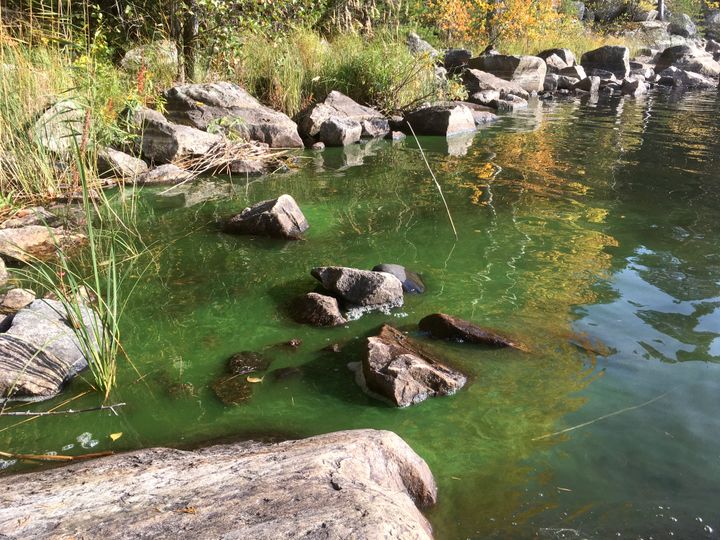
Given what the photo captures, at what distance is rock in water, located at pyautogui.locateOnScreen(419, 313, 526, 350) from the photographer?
329 cm

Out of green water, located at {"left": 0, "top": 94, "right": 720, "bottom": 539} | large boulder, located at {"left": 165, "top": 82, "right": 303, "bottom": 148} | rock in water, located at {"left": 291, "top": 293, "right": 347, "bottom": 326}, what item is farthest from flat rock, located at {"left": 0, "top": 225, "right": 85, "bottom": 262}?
large boulder, located at {"left": 165, "top": 82, "right": 303, "bottom": 148}

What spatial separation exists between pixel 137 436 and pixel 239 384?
0.55 m

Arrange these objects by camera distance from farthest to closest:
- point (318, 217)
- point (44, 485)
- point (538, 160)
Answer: point (538, 160)
point (318, 217)
point (44, 485)

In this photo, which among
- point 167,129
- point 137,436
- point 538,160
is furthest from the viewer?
point 538,160

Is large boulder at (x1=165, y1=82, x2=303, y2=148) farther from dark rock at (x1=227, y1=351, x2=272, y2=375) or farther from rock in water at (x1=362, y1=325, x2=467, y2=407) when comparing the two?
rock in water at (x1=362, y1=325, x2=467, y2=407)

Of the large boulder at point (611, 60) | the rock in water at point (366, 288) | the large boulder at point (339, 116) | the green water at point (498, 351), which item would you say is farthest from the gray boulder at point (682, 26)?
the rock in water at point (366, 288)

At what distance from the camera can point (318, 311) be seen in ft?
11.8

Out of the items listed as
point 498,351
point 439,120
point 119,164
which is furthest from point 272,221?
point 439,120

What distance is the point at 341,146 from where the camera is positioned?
9273 millimetres

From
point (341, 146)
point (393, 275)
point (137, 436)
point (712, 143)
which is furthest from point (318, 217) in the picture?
point (712, 143)

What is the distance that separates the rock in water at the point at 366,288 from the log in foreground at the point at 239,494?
1.57 meters

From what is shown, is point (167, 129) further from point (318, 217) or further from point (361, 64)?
point (361, 64)

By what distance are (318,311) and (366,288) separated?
0.35m

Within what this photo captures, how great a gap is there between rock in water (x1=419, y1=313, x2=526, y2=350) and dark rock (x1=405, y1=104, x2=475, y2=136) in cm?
700
